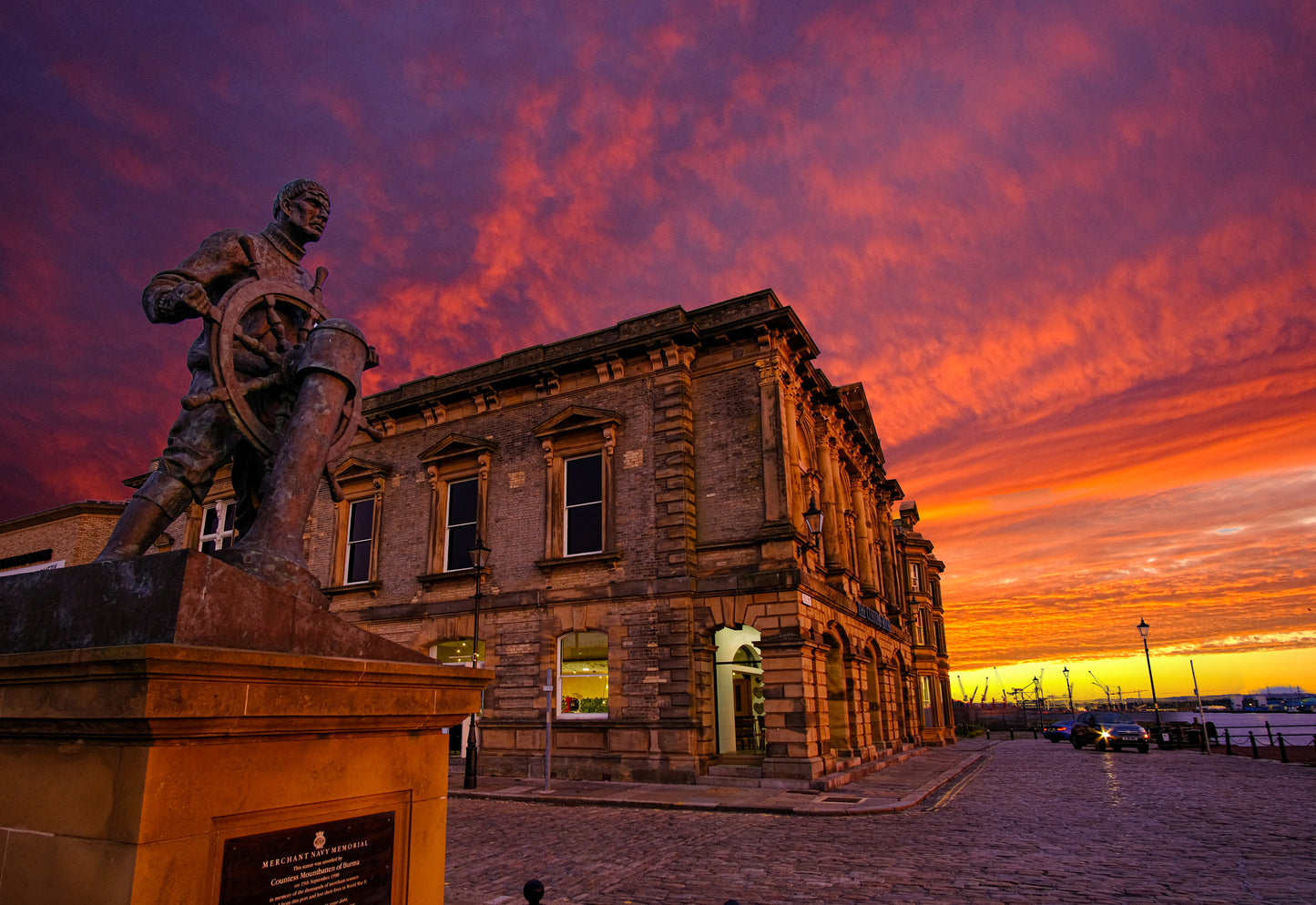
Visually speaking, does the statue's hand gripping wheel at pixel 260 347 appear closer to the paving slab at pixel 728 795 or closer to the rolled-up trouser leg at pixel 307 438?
the rolled-up trouser leg at pixel 307 438

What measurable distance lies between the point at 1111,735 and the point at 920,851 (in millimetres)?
29200

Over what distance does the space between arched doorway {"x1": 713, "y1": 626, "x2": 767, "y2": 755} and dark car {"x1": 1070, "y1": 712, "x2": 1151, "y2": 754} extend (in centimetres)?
1816

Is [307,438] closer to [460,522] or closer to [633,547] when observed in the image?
[633,547]

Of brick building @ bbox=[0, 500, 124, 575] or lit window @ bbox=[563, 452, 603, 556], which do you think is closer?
lit window @ bbox=[563, 452, 603, 556]

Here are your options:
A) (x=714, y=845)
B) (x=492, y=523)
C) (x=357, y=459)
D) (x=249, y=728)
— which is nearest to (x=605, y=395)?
(x=492, y=523)

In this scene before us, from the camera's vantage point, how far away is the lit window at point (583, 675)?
19.2 m

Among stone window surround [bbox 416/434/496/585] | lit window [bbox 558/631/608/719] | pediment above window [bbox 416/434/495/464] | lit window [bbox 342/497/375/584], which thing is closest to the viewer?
lit window [bbox 558/631/608/719]

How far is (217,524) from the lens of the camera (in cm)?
2794

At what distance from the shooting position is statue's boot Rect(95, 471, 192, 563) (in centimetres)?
383

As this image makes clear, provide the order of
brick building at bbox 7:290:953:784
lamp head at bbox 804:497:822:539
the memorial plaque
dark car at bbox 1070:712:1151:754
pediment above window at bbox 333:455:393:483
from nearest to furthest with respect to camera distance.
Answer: the memorial plaque, brick building at bbox 7:290:953:784, lamp head at bbox 804:497:822:539, pediment above window at bbox 333:455:393:483, dark car at bbox 1070:712:1151:754

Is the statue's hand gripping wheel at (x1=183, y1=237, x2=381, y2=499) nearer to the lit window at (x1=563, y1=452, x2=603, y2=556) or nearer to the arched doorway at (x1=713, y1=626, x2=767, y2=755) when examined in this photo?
the lit window at (x1=563, y1=452, x2=603, y2=556)

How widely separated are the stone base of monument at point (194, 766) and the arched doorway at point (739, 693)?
649 inches

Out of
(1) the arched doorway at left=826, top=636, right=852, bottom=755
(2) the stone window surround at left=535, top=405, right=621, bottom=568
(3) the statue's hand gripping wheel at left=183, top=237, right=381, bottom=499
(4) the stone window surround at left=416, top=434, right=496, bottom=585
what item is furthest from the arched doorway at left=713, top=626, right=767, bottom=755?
(3) the statue's hand gripping wheel at left=183, top=237, right=381, bottom=499

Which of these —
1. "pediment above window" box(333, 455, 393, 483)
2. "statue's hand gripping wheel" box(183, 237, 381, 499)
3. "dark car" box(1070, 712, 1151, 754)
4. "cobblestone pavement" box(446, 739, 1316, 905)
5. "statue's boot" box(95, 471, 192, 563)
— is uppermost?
"pediment above window" box(333, 455, 393, 483)
